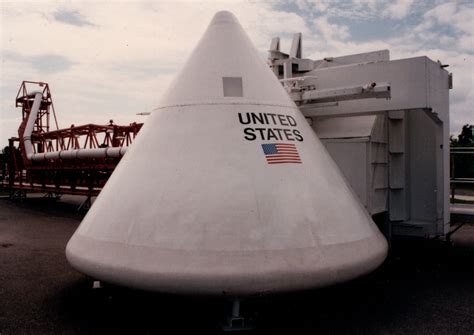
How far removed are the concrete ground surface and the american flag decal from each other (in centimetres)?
130

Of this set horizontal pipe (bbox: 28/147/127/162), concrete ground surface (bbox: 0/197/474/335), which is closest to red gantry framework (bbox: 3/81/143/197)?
horizontal pipe (bbox: 28/147/127/162)

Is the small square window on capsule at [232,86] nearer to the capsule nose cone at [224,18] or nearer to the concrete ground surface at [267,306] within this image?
the capsule nose cone at [224,18]

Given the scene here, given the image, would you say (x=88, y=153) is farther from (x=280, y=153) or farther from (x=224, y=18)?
(x=280, y=153)

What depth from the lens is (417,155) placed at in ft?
21.2

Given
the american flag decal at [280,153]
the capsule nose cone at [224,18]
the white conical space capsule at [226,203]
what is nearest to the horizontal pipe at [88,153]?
the capsule nose cone at [224,18]

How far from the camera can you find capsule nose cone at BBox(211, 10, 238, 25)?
527 centimetres

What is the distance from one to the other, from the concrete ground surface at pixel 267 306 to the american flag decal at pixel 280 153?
4.28 ft

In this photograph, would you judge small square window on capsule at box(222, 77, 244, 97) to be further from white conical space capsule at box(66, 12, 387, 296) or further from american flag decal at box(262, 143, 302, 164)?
american flag decal at box(262, 143, 302, 164)

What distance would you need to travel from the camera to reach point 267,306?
471 cm

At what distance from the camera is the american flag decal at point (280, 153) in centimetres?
426

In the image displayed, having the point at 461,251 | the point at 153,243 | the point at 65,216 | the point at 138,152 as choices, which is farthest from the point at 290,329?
the point at 65,216

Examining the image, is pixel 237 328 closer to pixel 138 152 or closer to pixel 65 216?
pixel 138 152

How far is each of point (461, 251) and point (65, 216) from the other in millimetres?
11471

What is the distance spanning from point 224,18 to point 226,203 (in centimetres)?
260
